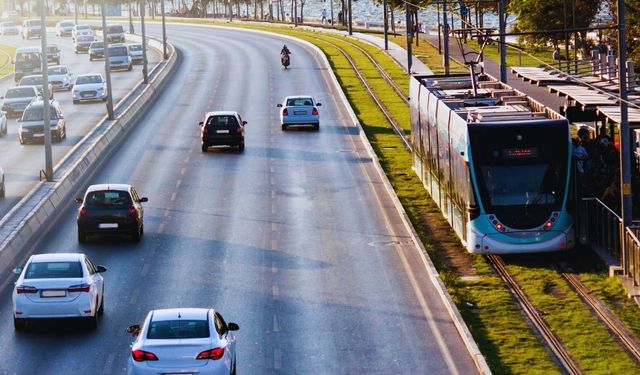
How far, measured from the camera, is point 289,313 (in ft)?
93.6

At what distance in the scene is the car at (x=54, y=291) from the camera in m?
26.2

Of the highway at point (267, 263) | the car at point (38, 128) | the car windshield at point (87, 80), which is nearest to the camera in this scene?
the highway at point (267, 263)

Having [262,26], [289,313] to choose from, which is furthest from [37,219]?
[262,26]

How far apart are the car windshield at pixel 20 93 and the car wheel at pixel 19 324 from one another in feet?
158

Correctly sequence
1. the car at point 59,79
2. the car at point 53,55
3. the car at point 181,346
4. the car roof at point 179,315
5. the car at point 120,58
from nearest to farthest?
the car at point 181,346 → the car roof at point 179,315 → the car at point 59,79 → the car at point 120,58 → the car at point 53,55

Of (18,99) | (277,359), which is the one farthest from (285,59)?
(277,359)

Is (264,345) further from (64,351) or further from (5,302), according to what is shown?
(5,302)

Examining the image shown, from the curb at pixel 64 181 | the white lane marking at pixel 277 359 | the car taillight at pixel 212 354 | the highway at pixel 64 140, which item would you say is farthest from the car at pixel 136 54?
the car taillight at pixel 212 354

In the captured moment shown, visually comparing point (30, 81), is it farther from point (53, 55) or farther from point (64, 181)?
point (64, 181)

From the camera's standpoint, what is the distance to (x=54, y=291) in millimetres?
26234

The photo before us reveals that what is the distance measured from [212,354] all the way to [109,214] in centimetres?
1593

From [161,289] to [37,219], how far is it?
906cm

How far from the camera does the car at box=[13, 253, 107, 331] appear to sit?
26.2 meters

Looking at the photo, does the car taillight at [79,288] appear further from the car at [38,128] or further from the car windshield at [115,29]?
the car windshield at [115,29]
